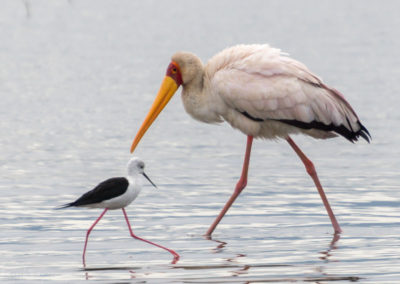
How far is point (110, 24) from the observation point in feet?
217

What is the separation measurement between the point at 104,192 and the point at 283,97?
2.23 metres

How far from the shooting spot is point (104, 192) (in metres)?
9.77

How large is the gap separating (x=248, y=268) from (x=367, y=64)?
2535 cm

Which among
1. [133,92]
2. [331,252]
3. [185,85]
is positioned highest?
[185,85]

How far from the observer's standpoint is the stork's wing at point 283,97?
11.2 metres

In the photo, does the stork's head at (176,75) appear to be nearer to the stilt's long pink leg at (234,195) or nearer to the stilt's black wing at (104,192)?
the stilt's long pink leg at (234,195)

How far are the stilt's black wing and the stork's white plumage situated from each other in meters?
1.55

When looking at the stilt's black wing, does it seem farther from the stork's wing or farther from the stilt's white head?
the stork's wing

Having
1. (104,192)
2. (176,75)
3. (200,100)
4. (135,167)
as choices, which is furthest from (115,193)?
(176,75)

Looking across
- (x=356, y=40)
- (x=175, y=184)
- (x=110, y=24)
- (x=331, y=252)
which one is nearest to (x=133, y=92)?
(x=175, y=184)

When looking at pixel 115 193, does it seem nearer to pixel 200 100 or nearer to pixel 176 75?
pixel 200 100

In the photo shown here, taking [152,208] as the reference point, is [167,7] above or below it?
below

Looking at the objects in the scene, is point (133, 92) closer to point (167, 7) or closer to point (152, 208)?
point (152, 208)

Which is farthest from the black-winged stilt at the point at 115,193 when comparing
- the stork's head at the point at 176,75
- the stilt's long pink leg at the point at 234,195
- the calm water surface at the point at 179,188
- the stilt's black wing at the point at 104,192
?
the stork's head at the point at 176,75
